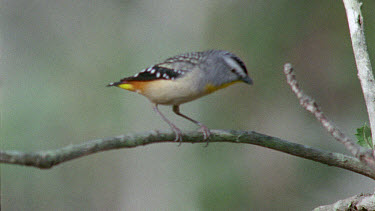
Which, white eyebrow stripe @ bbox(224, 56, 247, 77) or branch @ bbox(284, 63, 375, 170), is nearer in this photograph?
branch @ bbox(284, 63, 375, 170)

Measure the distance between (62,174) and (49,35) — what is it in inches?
214

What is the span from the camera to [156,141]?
3.35 meters

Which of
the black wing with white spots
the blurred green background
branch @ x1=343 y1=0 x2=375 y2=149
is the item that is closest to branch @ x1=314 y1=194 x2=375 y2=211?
branch @ x1=343 y1=0 x2=375 y2=149

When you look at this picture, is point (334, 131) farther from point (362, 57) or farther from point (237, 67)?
point (237, 67)

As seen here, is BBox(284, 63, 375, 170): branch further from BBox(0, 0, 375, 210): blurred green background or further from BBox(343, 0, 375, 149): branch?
BBox(0, 0, 375, 210): blurred green background

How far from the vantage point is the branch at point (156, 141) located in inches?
89.7

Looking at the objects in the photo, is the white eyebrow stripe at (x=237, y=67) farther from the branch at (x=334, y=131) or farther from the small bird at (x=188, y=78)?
the branch at (x=334, y=131)

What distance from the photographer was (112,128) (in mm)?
14453

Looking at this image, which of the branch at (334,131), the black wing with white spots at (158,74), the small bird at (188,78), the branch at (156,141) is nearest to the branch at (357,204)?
the branch at (156,141)

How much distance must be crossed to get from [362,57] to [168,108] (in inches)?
400

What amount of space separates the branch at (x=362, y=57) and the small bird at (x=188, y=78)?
1863 millimetres

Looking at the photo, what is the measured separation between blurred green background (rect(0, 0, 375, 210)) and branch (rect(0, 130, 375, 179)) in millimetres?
5828

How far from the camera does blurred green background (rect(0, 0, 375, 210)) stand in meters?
10.8

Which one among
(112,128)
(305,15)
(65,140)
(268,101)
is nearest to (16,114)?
(65,140)
